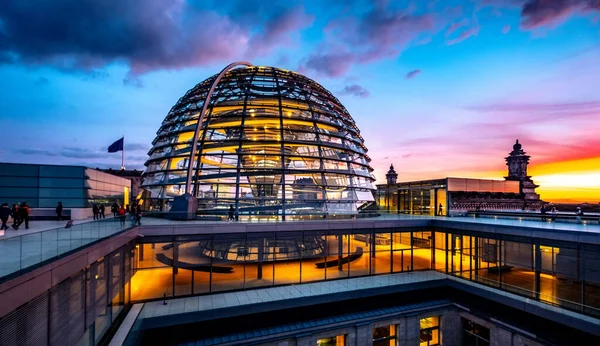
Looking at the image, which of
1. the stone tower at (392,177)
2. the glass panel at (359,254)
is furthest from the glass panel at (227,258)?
the stone tower at (392,177)

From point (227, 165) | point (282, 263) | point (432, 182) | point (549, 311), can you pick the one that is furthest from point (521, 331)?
point (227, 165)

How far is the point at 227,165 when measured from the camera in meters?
24.5

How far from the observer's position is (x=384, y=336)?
20.9 meters

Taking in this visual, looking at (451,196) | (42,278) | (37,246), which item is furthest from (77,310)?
(451,196)

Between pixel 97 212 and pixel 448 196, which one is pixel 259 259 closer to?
pixel 97 212

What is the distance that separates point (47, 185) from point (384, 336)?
79.9ft

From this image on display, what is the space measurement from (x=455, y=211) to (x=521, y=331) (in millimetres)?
15468

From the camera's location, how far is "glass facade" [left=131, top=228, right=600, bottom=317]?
1886 cm

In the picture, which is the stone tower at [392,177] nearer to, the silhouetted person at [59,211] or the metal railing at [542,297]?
the metal railing at [542,297]

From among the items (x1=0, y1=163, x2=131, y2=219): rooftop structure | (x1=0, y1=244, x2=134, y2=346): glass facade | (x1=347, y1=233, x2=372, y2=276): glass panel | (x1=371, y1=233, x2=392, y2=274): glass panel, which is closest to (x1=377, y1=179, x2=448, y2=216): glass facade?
(x1=371, y1=233, x2=392, y2=274): glass panel

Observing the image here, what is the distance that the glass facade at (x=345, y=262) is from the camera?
18.9 meters

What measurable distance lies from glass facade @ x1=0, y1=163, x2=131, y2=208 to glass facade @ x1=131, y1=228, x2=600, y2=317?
7.43 meters

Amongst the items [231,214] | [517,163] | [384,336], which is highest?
[517,163]

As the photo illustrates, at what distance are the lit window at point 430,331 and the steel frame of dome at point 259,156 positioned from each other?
30.5 feet
